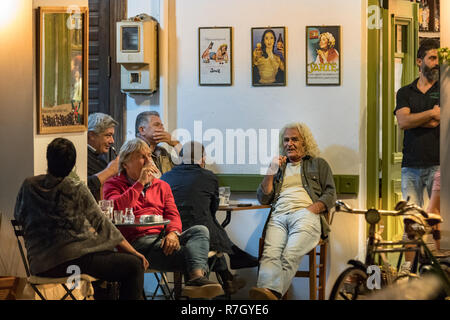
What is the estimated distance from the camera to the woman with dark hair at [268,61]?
22.4ft

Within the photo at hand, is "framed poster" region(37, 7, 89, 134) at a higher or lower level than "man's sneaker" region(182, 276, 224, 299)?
higher

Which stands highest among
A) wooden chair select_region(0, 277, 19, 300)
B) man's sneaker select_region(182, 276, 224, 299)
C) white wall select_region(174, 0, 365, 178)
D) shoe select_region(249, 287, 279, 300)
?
white wall select_region(174, 0, 365, 178)

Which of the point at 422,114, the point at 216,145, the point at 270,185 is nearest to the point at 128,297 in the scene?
the point at 270,185

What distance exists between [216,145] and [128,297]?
8.06 feet

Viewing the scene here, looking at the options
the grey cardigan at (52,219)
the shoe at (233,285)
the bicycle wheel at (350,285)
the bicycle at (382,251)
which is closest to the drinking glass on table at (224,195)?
the shoe at (233,285)

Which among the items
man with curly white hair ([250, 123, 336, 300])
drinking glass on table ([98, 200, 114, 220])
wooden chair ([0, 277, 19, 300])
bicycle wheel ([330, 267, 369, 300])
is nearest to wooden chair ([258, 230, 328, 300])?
man with curly white hair ([250, 123, 336, 300])

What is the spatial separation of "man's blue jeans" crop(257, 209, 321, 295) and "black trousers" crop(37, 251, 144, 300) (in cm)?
126

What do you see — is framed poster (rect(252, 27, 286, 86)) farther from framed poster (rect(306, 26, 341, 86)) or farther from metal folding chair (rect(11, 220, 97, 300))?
metal folding chair (rect(11, 220, 97, 300))

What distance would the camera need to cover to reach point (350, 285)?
420 centimetres

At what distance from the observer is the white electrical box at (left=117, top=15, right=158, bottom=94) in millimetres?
6844

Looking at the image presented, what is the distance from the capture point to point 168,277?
7016 mm

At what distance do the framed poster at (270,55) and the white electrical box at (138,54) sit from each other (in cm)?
89

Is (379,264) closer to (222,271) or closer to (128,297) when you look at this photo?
(128,297)

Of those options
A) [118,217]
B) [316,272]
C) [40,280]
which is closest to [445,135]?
[316,272]
